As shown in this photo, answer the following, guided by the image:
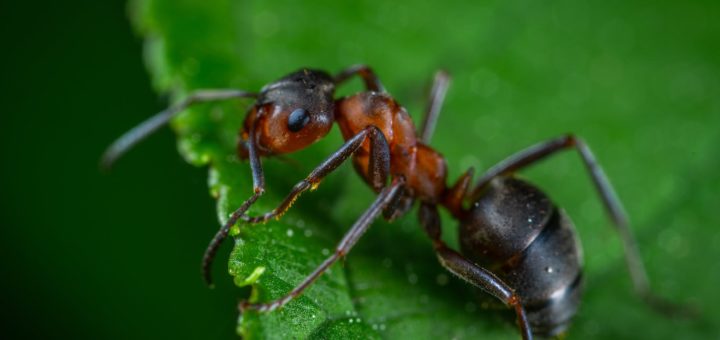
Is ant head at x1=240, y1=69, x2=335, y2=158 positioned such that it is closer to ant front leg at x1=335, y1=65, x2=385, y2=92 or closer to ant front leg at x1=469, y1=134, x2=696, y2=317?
ant front leg at x1=335, y1=65, x2=385, y2=92

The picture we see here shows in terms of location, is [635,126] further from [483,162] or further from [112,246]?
[112,246]

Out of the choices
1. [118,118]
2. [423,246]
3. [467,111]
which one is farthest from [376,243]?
[118,118]

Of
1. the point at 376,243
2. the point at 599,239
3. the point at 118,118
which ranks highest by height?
the point at 118,118

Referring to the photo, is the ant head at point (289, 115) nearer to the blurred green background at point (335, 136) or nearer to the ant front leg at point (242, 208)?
the ant front leg at point (242, 208)

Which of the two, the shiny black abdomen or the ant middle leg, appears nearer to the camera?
the ant middle leg

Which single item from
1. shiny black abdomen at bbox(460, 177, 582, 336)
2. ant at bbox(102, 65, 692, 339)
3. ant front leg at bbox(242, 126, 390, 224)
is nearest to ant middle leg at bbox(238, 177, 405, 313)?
ant at bbox(102, 65, 692, 339)

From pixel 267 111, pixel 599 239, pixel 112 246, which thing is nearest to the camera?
pixel 267 111

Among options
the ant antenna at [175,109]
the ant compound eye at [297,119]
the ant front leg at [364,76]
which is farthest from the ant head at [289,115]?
the ant front leg at [364,76]
